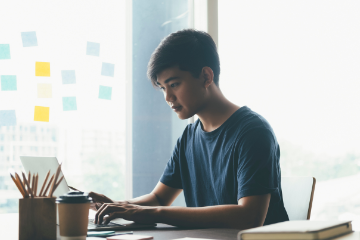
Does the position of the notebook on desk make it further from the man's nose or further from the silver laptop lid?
the man's nose

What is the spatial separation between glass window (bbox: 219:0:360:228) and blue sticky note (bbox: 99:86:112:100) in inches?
30.8

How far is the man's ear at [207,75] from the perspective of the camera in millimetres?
1375

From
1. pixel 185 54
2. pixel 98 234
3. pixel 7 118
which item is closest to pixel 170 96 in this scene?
pixel 185 54

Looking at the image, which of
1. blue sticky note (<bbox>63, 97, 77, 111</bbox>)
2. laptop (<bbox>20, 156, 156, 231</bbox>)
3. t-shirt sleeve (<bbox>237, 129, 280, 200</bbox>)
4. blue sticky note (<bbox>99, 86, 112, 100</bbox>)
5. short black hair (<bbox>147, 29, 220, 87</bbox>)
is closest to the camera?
laptop (<bbox>20, 156, 156, 231</bbox>)

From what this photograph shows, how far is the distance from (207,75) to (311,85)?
3.31ft

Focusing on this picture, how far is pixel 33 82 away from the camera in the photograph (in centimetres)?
190

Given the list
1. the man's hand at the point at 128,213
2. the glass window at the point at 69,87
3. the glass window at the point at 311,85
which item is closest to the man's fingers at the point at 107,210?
the man's hand at the point at 128,213

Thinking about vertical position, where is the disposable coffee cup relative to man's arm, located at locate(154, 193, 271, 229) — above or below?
above

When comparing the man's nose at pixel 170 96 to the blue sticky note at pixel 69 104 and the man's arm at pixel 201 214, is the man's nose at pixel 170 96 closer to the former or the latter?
the man's arm at pixel 201 214

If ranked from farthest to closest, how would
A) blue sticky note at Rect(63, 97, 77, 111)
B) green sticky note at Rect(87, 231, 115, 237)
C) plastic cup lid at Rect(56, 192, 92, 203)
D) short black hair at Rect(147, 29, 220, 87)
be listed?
blue sticky note at Rect(63, 97, 77, 111)
short black hair at Rect(147, 29, 220, 87)
green sticky note at Rect(87, 231, 115, 237)
plastic cup lid at Rect(56, 192, 92, 203)

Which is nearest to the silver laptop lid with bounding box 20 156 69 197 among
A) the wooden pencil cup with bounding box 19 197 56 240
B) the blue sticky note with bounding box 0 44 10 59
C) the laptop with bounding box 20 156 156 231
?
the laptop with bounding box 20 156 156 231

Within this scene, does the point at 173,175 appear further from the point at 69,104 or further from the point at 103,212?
the point at 69,104

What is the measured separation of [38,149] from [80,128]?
0.25m

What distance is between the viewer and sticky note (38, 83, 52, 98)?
6.28ft
